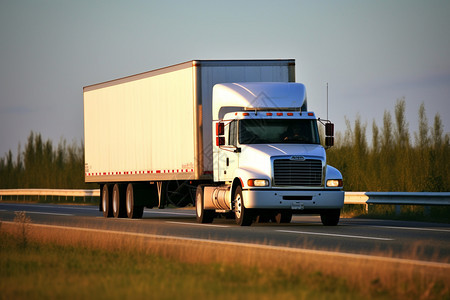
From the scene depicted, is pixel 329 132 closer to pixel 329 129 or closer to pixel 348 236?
pixel 329 129

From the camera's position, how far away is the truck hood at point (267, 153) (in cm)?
2236

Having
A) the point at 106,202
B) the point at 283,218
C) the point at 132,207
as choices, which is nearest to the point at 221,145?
the point at 283,218

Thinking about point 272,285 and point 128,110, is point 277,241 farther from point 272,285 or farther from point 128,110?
point 128,110

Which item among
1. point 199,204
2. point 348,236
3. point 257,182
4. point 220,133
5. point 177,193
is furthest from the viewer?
point 177,193

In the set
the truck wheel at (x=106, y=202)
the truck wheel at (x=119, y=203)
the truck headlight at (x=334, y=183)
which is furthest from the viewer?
the truck wheel at (x=106, y=202)

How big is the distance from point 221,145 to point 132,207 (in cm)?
661

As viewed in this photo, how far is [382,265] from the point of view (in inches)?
494

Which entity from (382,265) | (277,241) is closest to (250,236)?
(277,241)

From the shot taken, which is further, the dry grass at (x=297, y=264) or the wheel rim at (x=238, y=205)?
the wheel rim at (x=238, y=205)

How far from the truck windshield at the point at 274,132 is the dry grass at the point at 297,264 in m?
5.77

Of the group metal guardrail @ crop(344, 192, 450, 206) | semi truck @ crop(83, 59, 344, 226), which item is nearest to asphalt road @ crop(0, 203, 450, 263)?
semi truck @ crop(83, 59, 344, 226)

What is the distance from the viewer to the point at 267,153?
2245 cm

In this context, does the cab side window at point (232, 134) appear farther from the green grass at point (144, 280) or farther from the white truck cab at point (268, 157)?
the green grass at point (144, 280)

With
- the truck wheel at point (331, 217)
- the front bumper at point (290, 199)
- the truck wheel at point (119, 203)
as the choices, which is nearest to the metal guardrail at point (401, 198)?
the truck wheel at point (331, 217)
